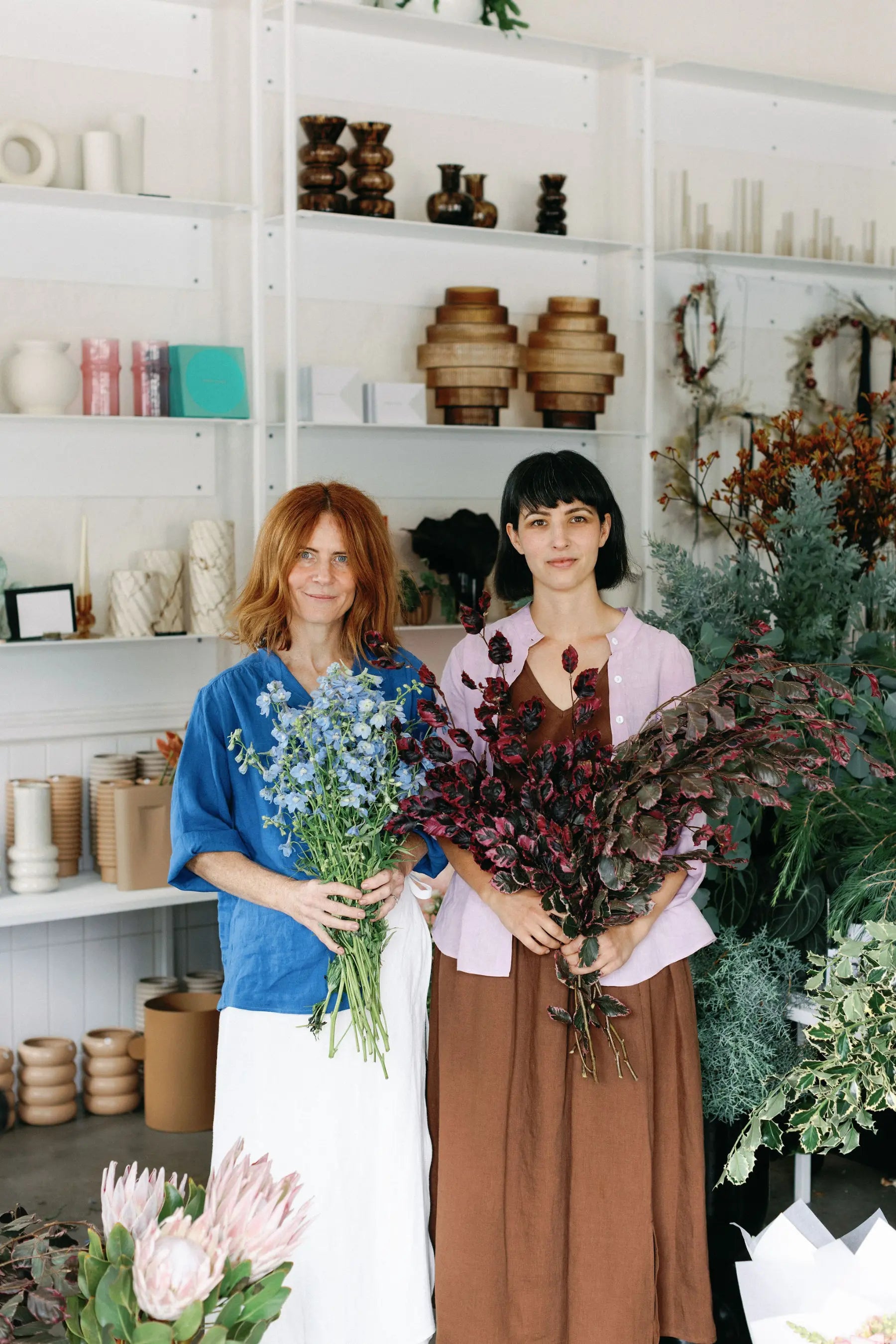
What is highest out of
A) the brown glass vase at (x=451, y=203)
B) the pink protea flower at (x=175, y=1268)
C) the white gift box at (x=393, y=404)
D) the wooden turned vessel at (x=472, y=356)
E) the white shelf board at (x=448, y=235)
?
the brown glass vase at (x=451, y=203)

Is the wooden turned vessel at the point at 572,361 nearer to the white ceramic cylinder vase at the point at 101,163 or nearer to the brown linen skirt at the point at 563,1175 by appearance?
the white ceramic cylinder vase at the point at 101,163

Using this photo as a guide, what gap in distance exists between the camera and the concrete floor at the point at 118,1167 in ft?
10.4

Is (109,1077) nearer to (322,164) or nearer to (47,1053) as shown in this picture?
(47,1053)

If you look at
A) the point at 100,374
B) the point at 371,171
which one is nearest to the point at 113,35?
the point at 371,171

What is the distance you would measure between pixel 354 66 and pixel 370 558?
250cm

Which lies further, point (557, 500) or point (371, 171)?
point (371, 171)

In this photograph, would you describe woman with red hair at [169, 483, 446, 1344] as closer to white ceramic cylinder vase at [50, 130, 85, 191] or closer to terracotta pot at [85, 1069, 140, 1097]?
terracotta pot at [85, 1069, 140, 1097]

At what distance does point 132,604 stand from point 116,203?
1007 millimetres

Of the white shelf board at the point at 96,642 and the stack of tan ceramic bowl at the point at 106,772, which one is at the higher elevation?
the white shelf board at the point at 96,642

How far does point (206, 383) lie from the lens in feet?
12.2

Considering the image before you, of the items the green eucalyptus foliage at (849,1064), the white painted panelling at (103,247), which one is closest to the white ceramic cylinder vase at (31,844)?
the white painted panelling at (103,247)

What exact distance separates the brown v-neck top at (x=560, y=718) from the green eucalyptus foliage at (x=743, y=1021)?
1.73 ft

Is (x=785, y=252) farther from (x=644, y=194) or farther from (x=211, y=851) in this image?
(x=211, y=851)

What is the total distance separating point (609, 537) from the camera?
86.0 inches
